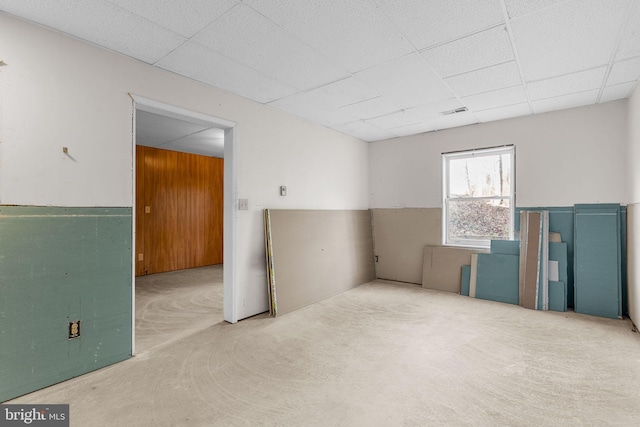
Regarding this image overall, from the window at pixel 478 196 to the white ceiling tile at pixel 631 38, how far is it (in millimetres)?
1834

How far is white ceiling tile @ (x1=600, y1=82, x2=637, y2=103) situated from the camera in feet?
10.6

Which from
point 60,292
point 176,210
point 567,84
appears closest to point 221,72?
point 60,292

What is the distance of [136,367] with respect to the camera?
238 cm

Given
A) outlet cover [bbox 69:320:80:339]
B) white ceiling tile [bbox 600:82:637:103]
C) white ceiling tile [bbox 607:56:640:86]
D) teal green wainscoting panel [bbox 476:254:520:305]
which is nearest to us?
outlet cover [bbox 69:320:80:339]

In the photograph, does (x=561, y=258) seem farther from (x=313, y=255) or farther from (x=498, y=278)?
(x=313, y=255)

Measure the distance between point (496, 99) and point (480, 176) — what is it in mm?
1389

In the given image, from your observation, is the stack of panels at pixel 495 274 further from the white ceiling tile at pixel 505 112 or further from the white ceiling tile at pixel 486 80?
the white ceiling tile at pixel 486 80

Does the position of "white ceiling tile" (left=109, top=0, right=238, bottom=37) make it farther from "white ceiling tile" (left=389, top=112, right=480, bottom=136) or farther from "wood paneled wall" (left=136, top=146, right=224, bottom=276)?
"wood paneled wall" (left=136, top=146, right=224, bottom=276)

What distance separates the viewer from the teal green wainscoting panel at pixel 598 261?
351 centimetres

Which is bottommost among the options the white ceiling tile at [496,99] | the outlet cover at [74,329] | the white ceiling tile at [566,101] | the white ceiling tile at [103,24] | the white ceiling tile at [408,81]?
the outlet cover at [74,329]

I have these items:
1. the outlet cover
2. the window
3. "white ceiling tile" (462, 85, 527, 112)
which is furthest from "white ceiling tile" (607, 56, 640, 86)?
the outlet cover

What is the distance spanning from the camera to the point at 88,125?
92.7 inches

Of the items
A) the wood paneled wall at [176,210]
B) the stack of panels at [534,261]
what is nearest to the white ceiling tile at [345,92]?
the stack of panels at [534,261]

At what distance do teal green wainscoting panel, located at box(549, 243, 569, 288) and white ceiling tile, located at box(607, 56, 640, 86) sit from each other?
6.21 feet
